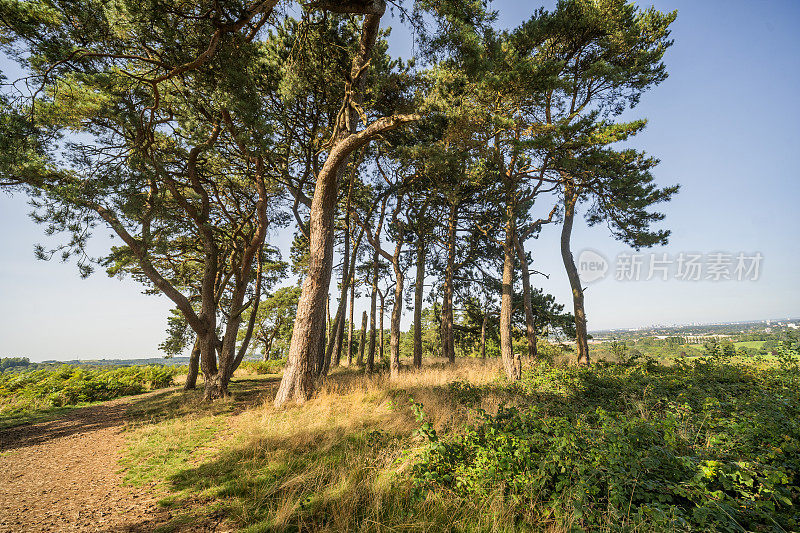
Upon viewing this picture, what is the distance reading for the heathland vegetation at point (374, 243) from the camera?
284 centimetres

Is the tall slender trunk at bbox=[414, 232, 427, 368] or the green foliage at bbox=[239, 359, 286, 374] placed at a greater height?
the tall slender trunk at bbox=[414, 232, 427, 368]

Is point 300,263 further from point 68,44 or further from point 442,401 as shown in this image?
point 442,401

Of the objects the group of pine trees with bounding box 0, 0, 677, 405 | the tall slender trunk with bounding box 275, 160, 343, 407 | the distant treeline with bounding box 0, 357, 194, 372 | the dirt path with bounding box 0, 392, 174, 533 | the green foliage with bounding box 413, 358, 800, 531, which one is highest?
the group of pine trees with bounding box 0, 0, 677, 405

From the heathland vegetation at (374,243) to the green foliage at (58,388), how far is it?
0.29 feet

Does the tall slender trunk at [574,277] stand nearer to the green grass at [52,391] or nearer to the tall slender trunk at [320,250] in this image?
the tall slender trunk at [320,250]

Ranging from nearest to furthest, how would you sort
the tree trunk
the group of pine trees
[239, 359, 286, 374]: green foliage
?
the group of pine trees < the tree trunk < [239, 359, 286, 374]: green foliage

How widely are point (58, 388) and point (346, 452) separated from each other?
14.2 meters

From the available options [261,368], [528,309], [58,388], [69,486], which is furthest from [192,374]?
[528,309]

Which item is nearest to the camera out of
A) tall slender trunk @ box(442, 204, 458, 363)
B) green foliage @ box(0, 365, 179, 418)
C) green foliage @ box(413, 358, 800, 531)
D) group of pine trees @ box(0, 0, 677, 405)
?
green foliage @ box(413, 358, 800, 531)

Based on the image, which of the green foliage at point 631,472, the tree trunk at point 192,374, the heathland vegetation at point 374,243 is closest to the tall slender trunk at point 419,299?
the heathland vegetation at point 374,243

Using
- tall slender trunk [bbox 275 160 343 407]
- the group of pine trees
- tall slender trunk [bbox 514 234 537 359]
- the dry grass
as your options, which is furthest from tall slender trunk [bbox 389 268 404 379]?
tall slender trunk [bbox 514 234 537 359]

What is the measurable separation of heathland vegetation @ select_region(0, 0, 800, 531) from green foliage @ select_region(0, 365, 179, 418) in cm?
9

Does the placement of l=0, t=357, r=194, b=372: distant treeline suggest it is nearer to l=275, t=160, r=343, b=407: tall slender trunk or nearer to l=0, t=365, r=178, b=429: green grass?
l=0, t=365, r=178, b=429: green grass

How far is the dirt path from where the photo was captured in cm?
290
